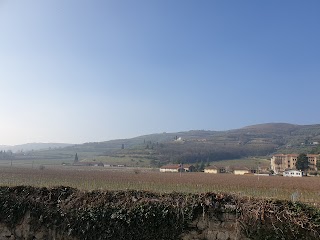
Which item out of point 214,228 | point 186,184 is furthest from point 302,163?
point 214,228

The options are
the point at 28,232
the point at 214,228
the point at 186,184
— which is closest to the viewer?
the point at 214,228

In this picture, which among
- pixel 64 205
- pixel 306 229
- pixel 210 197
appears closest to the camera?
pixel 306 229

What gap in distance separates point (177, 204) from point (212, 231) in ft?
4.08

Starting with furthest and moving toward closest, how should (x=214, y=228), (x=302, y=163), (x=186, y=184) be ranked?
(x=302, y=163), (x=186, y=184), (x=214, y=228)

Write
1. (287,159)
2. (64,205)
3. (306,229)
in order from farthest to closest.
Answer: (287,159), (64,205), (306,229)

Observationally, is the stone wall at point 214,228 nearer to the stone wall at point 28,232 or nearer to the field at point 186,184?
the field at point 186,184


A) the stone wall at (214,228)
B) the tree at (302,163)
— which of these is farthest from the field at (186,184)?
the tree at (302,163)

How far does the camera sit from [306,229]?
8.93 meters

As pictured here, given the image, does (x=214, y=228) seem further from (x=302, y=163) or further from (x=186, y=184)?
(x=302, y=163)

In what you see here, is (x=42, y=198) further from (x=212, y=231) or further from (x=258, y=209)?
(x=258, y=209)

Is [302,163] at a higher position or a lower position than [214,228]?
lower

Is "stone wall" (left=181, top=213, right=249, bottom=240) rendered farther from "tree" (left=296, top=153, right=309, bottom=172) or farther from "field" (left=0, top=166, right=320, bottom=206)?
"tree" (left=296, top=153, right=309, bottom=172)

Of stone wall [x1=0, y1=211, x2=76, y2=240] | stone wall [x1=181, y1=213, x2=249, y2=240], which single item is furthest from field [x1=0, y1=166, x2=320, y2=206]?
Answer: stone wall [x1=0, y1=211, x2=76, y2=240]

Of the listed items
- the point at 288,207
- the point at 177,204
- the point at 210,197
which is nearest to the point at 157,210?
the point at 177,204
